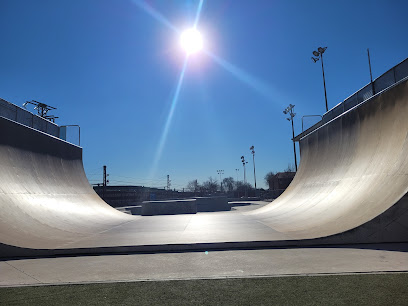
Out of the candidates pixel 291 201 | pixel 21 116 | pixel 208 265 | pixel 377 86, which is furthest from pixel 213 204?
pixel 208 265

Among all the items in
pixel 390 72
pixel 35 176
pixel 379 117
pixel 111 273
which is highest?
pixel 390 72

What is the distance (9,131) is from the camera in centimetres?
1232

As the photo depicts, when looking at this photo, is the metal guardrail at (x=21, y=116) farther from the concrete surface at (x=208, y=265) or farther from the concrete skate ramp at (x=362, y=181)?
the concrete skate ramp at (x=362, y=181)

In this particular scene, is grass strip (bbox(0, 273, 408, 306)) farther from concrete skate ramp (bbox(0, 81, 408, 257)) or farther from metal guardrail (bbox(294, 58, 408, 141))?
metal guardrail (bbox(294, 58, 408, 141))

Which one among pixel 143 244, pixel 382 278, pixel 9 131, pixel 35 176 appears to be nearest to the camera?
pixel 382 278

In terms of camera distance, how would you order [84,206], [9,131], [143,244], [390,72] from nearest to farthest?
[143,244], [390,72], [9,131], [84,206]

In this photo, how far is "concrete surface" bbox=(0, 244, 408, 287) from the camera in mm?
5715

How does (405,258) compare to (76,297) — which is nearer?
(76,297)

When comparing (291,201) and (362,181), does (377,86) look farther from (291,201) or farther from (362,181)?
(291,201)

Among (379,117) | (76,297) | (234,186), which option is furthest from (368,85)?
(234,186)

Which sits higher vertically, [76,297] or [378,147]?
[378,147]

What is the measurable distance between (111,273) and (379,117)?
385 inches

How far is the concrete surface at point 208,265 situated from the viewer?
18.7ft

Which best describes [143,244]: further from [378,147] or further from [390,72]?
[390,72]
